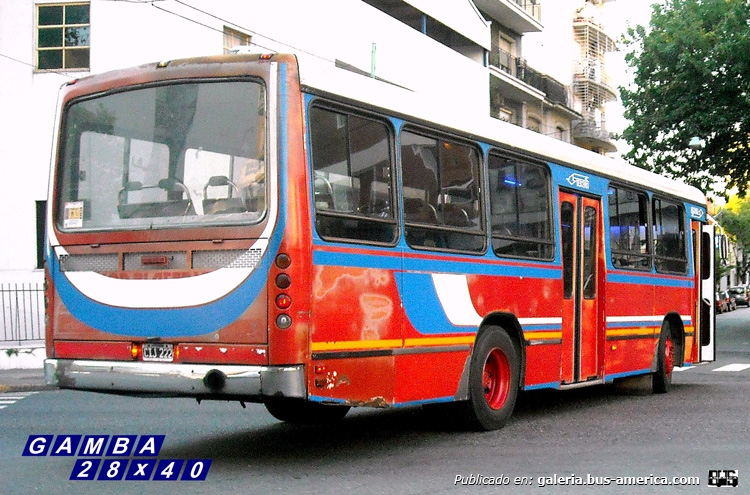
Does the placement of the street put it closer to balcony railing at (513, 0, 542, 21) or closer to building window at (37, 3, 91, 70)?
building window at (37, 3, 91, 70)

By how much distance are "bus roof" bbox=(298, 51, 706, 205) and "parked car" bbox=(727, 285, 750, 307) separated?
63.7 m

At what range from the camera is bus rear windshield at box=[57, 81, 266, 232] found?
7.80 metres

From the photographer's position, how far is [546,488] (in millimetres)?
7219

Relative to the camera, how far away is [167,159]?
8086mm

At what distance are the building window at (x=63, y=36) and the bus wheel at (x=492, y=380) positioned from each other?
13.5 m

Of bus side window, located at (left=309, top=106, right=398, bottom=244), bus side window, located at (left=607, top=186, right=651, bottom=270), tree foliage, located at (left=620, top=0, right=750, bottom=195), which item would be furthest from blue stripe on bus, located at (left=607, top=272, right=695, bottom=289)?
tree foliage, located at (left=620, top=0, right=750, bottom=195)

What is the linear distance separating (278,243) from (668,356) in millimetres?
8674

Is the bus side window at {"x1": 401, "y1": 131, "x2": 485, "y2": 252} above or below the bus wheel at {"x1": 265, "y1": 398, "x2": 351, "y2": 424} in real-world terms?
above

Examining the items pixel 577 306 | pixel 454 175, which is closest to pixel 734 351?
pixel 577 306

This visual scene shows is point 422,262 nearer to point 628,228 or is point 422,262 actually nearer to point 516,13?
point 628,228

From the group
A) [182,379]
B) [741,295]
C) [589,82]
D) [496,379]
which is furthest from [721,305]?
[182,379]

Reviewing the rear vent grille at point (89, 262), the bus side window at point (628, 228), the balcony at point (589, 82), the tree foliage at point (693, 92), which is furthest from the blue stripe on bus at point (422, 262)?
the balcony at point (589, 82)

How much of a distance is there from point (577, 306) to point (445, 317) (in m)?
3.07

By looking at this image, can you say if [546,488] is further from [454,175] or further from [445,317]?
[454,175]
